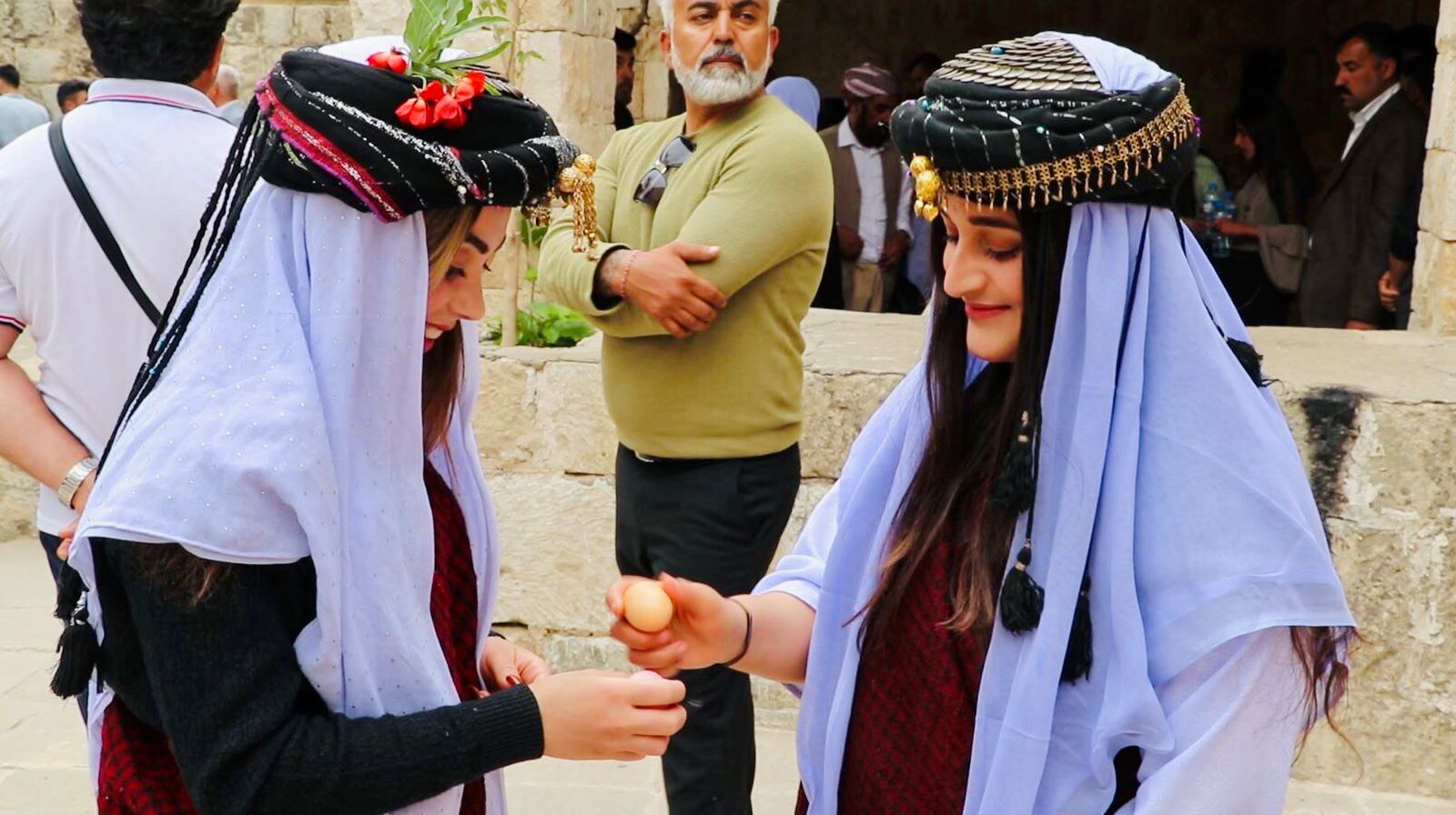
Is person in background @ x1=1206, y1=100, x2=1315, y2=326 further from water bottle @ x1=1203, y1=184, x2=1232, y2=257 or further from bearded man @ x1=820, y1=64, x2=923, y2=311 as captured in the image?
bearded man @ x1=820, y1=64, x2=923, y2=311

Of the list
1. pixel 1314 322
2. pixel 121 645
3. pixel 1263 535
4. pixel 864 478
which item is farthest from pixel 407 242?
pixel 1314 322

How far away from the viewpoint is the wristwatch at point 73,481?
2637 millimetres

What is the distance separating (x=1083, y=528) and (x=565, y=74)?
455 cm

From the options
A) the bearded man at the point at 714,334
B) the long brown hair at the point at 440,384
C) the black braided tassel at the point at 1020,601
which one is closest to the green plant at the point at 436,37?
the long brown hair at the point at 440,384

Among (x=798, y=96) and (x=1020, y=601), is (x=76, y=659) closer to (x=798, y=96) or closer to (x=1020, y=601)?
(x=1020, y=601)

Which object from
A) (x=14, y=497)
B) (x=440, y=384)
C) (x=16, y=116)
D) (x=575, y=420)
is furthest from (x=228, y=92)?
(x=440, y=384)

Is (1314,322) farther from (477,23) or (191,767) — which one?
(191,767)

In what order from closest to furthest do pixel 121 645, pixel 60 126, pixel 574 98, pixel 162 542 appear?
pixel 162 542, pixel 121 645, pixel 60 126, pixel 574 98

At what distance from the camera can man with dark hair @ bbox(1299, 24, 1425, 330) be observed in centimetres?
568

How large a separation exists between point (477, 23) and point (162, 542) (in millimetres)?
782

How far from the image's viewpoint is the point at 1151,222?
5.51 feet

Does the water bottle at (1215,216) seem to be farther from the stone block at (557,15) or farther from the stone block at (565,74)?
the stone block at (557,15)

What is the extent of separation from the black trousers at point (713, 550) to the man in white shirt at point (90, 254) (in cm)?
121

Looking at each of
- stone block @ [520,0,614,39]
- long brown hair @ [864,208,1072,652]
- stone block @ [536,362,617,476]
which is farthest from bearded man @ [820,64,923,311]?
long brown hair @ [864,208,1072,652]
